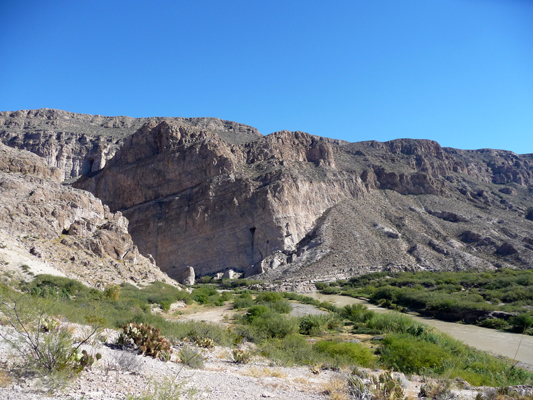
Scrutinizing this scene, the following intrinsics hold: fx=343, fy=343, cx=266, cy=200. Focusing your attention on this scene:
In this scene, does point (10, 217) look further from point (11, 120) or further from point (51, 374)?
point (11, 120)

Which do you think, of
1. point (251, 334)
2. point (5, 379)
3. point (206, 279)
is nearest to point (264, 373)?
point (5, 379)

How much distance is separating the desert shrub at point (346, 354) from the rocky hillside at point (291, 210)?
41219 mm

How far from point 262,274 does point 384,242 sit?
22.6 metres

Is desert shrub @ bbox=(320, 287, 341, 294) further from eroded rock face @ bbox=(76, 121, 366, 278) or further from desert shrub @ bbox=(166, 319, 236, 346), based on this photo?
desert shrub @ bbox=(166, 319, 236, 346)

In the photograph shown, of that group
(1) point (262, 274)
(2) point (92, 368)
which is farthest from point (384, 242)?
(2) point (92, 368)

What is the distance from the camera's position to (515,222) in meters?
73.2

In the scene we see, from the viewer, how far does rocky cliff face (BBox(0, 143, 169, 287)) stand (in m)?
24.9

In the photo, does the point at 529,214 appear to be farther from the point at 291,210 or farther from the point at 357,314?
the point at 357,314

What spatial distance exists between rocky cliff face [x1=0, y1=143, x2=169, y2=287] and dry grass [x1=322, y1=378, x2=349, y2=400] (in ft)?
70.6

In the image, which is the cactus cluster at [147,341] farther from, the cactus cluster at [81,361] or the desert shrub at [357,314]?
the desert shrub at [357,314]

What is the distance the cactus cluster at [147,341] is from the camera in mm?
8344

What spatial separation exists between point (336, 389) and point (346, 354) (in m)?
4.19

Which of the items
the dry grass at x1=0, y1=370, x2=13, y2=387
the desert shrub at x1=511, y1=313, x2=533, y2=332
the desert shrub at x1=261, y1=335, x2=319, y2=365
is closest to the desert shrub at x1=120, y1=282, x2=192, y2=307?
the desert shrub at x1=261, y1=335, x2=319, y2=365

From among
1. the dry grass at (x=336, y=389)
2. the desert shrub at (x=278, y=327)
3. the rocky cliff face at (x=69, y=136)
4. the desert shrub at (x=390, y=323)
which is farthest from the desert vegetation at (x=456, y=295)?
the rocky cliff face at (x=69, y=136)
